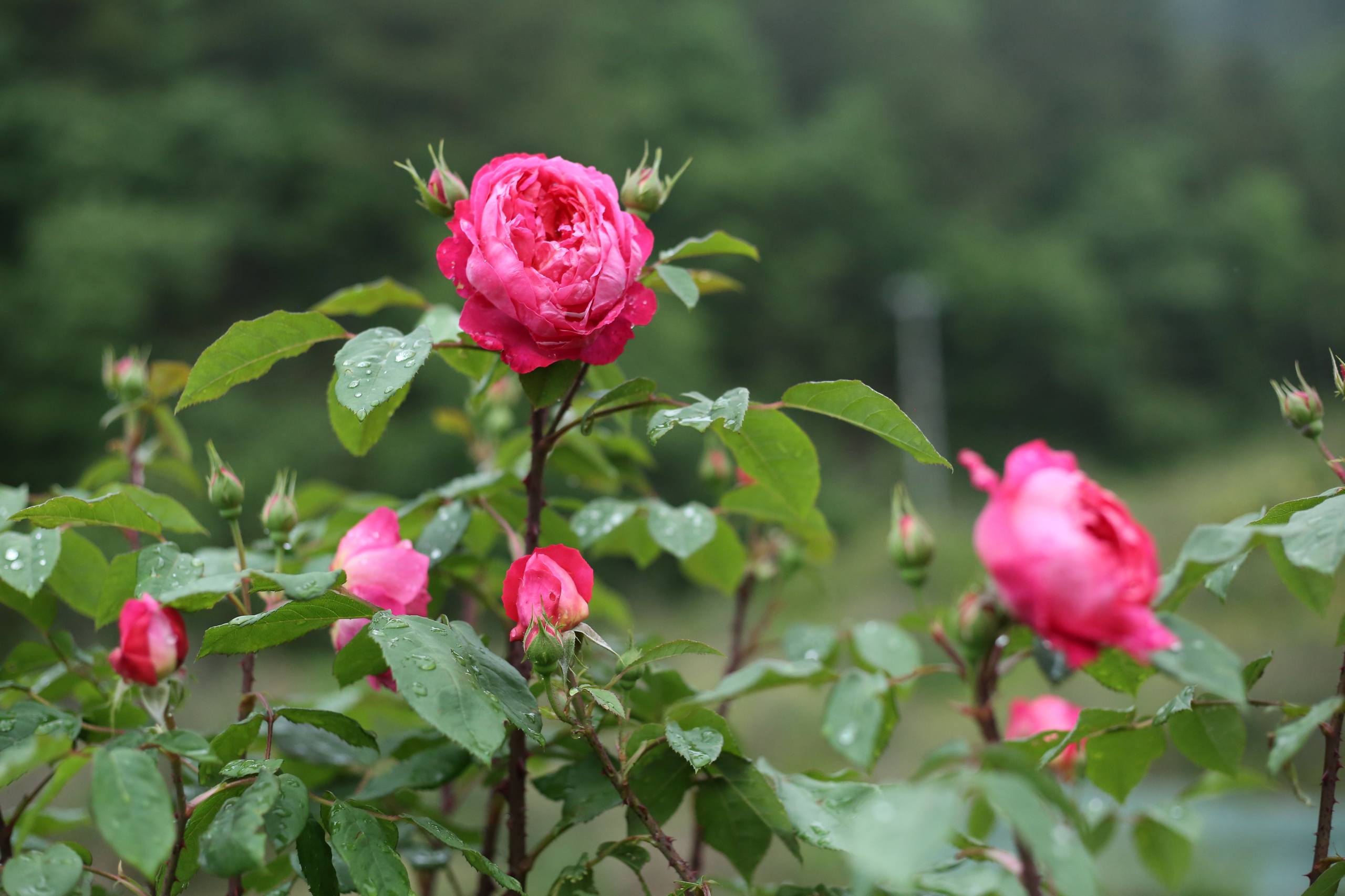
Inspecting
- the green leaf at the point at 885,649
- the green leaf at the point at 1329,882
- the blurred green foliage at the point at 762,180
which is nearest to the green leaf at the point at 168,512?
the green leaf at the point at 885,649

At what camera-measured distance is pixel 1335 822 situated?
138 cm

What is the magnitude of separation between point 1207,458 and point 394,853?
8.88 meters

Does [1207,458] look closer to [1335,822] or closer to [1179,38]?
[1179,38]

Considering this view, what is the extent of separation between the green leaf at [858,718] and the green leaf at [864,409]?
89 mm

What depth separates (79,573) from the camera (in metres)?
0.41

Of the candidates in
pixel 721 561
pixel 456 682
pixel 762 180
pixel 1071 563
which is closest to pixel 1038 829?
pixel 1071 563

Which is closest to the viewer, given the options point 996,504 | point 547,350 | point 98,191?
point 996,504

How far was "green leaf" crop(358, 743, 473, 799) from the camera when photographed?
0.37 m

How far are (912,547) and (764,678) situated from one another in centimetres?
10

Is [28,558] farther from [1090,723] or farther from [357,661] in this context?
[1090,723]

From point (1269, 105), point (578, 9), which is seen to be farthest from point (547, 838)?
point (1269, 105)

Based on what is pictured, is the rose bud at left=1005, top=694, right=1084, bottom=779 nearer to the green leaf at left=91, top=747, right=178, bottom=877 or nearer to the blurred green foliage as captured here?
the green leaf at left=91, top=747, right=178, bottom=877

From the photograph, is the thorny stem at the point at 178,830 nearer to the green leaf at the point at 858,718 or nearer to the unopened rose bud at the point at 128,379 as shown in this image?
the green leaf at the point at 858,718

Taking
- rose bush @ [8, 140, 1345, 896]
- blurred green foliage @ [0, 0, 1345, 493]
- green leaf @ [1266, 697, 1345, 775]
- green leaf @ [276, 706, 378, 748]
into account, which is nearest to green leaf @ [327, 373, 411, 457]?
rose bush @ [8, 140, 1345, 896]
